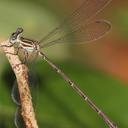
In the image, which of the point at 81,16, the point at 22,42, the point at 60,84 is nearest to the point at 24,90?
the point at 22,42

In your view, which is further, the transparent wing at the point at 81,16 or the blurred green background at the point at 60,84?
the transparent wing at the point at 81,16

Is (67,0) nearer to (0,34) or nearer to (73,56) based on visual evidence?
(73,56)

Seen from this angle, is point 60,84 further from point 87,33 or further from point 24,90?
point 24,90

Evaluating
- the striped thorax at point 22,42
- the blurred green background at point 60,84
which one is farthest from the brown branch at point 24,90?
the blurred green background at point 60,84

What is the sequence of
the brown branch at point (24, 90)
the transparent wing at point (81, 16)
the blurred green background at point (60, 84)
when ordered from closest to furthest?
the brown branch at point (24, 90), the blurred green background at point (60, 84), the transparent wing at point (81, 16)

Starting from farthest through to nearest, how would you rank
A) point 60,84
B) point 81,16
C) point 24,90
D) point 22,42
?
1. point 81,16
2. point 60,84
3. point 22,42
4. point 24,90

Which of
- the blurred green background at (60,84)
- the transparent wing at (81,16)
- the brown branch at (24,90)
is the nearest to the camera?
the brown branch at (24,90)

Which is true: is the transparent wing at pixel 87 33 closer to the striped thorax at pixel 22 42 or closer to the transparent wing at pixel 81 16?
the transparent wing at pixel 81 16

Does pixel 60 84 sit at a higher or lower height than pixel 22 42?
lower
